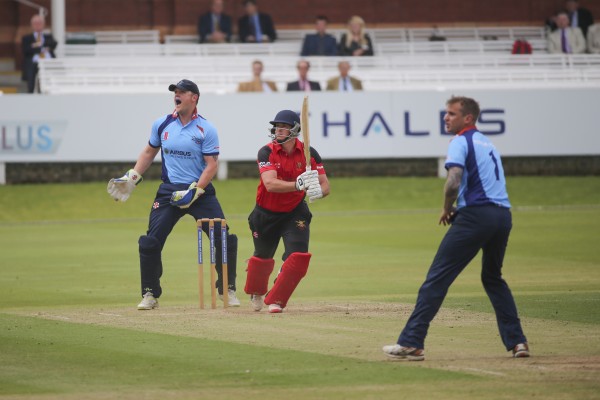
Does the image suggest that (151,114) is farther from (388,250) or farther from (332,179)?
(388,250)

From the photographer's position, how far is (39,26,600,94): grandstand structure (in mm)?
29844

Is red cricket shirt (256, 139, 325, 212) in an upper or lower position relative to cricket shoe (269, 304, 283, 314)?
upper

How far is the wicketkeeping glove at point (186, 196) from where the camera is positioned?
13.1m

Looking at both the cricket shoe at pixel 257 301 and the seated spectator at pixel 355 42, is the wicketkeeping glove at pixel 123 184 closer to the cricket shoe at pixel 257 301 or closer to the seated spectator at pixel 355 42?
the cricket shoe at pixel 257 301

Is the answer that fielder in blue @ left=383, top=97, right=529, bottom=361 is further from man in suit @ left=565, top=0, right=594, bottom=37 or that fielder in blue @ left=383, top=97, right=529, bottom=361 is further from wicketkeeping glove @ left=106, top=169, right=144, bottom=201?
man in suit @ left=565, top=0, right=594, bottom=37

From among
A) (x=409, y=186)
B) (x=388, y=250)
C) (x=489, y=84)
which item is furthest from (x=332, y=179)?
(x=388, y=250)

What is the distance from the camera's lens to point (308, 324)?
1166cm

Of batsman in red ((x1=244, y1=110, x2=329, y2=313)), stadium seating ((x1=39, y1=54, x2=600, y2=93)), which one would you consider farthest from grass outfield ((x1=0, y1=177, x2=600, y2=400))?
stadium seating ((x1=39, y1=54, x2=600, y2=93))

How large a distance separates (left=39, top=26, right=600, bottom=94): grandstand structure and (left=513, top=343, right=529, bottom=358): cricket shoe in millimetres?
19600

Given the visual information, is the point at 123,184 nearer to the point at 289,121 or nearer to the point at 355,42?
the point at 289,121

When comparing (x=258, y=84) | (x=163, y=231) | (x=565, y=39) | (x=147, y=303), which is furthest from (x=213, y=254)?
(x=565, y=39)

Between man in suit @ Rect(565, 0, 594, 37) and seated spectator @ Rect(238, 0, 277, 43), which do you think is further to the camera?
man in suit @ Rect(565, 0, 594, 37)

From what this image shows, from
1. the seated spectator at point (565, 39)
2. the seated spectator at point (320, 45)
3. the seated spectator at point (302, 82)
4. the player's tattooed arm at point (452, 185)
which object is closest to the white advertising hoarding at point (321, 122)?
the seated spectator at point (302, 82)

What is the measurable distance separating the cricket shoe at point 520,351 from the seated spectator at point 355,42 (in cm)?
2262
